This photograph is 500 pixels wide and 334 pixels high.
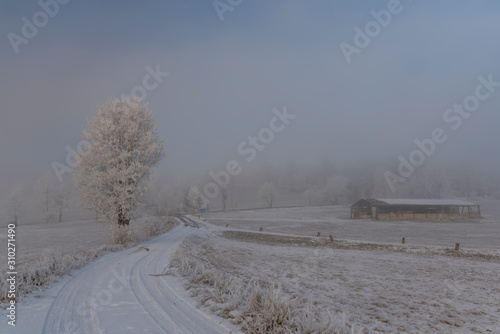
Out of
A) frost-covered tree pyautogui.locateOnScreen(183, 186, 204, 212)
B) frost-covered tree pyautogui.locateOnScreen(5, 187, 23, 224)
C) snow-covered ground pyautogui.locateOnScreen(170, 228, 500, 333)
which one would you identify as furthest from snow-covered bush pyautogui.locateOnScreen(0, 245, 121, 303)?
frost-covered tree pyautogui.locateOnScreen(183, 186, 204, 212)

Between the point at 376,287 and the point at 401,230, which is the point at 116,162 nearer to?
the point at 376,287

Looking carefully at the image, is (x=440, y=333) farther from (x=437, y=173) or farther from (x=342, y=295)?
(x=437, y=173)

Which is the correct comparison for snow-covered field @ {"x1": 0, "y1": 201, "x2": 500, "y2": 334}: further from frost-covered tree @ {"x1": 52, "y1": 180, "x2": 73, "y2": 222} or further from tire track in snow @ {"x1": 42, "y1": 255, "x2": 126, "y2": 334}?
frost-covered tree @ {"x1": 52, "y1": 180, "x2": 73, "y2": 222}

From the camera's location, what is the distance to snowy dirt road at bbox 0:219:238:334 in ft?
21.4

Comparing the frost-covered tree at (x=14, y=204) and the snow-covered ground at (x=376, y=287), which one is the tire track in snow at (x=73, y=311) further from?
the frost-covered tree at (x=14, y=204)

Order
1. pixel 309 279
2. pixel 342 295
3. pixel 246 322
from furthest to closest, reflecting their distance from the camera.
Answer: pixel 309 279, pixel 342 295, pixel 246 322

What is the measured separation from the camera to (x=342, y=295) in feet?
41.1

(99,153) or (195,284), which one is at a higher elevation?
(99,153)

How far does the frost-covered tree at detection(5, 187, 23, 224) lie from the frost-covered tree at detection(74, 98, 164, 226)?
243 ft

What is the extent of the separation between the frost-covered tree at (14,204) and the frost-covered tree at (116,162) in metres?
74.0

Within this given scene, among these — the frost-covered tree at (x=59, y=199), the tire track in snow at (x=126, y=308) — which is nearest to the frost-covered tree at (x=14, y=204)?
the frost-covered tree at (x=59, y=199)

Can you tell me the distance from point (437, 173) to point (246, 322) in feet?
455

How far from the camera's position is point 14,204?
7869 cm

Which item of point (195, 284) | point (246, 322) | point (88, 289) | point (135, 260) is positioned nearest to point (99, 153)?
point (135, 260)
